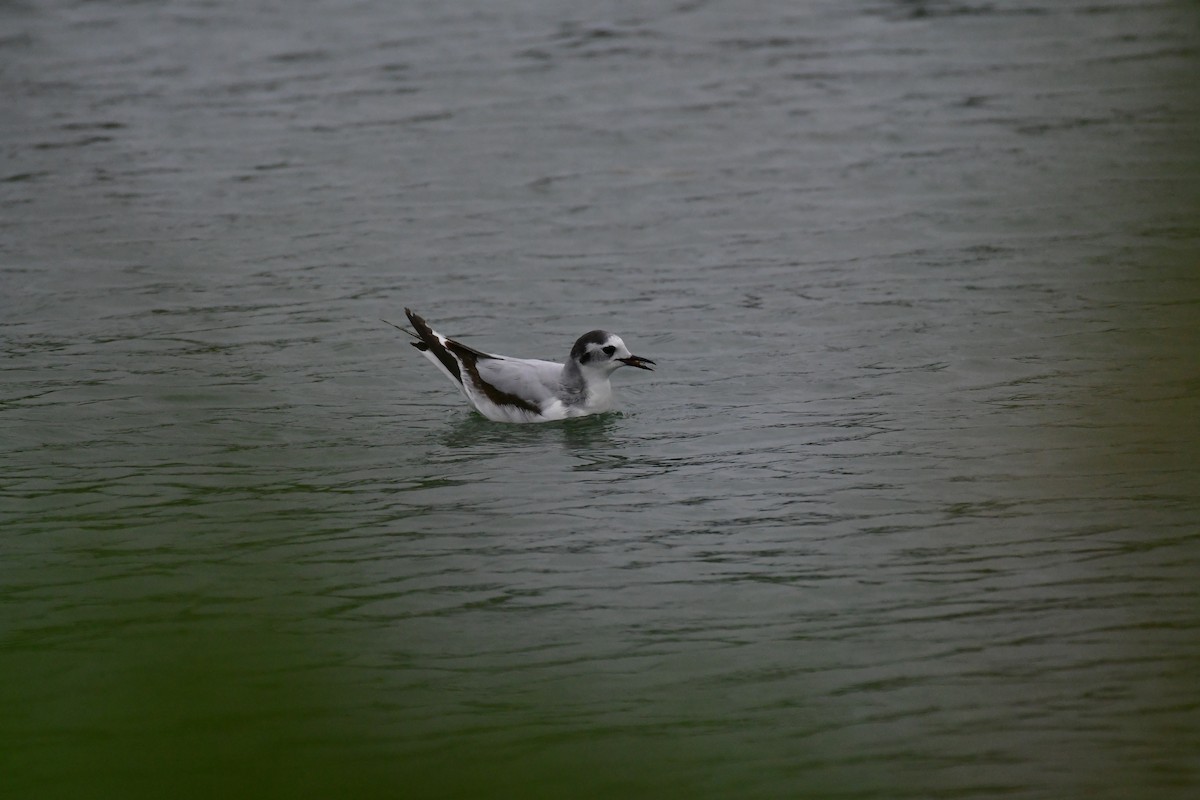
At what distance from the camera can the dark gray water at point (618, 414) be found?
19.7 feet

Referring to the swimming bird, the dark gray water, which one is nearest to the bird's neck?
the swimming bird

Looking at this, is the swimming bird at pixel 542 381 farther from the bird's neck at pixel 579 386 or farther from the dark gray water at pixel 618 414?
the dark gray water at pixel 618 414

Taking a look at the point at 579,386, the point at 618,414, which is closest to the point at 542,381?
the point at 579,386

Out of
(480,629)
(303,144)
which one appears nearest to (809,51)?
(303,144)

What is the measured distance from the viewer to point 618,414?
507 inches

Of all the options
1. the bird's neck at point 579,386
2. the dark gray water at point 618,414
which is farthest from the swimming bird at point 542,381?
the dark gray water at point 618,414

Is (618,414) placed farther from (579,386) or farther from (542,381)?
(542,381)

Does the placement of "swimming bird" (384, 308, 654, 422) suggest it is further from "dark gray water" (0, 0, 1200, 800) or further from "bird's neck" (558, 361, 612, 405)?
"dark gray water" (0, 0, 1200, 800)

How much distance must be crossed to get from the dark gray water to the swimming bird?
26 cm

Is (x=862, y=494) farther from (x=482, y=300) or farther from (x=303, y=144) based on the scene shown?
(x=303, y=144)

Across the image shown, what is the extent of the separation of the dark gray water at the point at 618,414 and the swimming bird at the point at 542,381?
0.85 ft

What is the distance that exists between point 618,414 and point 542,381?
74 cm

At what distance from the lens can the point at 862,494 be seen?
416 inches

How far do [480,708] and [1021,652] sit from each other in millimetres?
2735
